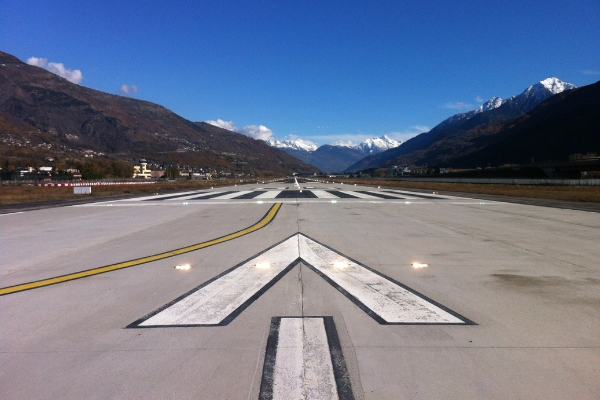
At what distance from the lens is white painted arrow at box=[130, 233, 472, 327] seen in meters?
4.96

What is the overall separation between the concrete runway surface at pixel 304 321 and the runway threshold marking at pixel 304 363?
0.02 meters

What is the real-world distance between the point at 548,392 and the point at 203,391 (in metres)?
2.88

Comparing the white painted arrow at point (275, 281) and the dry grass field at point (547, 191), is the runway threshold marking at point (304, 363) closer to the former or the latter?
the white painted arrow at point (275, 281)

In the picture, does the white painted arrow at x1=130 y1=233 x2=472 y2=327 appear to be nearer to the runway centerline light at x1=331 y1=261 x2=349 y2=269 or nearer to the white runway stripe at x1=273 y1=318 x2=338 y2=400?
the runway centerline light at x1=331 y1=261 x2=349 y2=269

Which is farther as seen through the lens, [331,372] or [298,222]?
[298,222]

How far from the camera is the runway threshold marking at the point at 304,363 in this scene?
11.1ft

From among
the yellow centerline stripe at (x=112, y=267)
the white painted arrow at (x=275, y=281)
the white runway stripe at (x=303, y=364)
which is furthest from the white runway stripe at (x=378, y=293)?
the yellow centerline stripe at (x=112, y=267)

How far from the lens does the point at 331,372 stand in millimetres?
3660

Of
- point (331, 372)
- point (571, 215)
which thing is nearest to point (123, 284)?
point (331, 372)

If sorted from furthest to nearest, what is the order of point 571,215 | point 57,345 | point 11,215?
point 11,215 < point 571,215 < point 57,345

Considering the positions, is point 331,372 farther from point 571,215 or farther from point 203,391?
point 571,215

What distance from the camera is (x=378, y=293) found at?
5.95m

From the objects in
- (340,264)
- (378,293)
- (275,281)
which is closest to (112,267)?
(275,281)

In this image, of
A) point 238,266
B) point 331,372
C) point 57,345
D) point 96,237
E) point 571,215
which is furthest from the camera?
point 571,215
